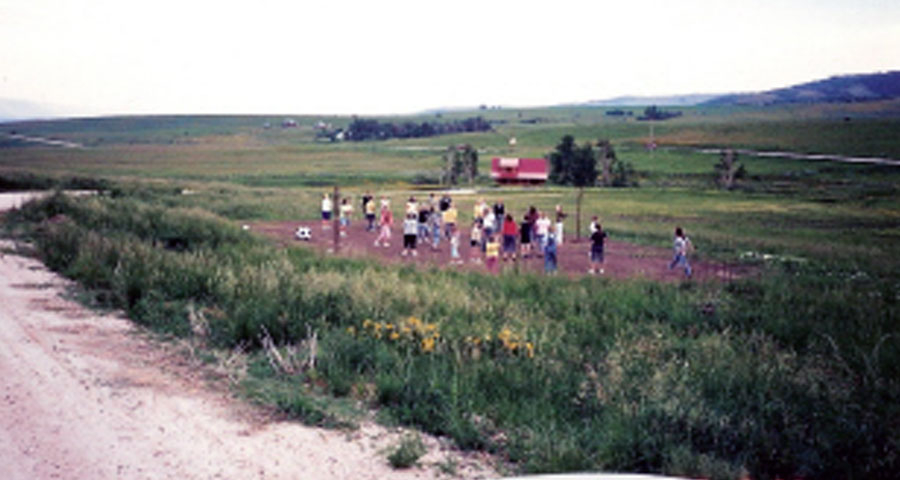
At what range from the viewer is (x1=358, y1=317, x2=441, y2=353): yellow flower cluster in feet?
31.4

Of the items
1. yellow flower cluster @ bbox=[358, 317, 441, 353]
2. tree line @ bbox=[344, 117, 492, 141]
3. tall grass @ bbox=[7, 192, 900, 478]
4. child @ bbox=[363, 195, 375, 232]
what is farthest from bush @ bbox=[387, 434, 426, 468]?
tree line @ bbox=[344, 117, 492, 141]

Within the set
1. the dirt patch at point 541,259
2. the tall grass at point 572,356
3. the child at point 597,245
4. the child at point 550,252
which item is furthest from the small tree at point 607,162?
the tall grass at point 572,356

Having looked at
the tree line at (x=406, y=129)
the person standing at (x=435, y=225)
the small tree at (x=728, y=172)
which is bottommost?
the small tree at (x=728, y=172)

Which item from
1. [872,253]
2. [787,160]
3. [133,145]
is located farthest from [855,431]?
[133,145]

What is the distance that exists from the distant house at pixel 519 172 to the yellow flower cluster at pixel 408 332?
59706mm

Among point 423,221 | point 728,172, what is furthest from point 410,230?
point 728,172

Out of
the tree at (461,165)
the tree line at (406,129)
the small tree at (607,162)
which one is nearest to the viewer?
the small tree at (607,162)

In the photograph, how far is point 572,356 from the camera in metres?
9.42

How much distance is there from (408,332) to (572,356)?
2.36m

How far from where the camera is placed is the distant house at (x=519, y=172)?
69931 millimetres

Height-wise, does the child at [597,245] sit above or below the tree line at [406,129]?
below

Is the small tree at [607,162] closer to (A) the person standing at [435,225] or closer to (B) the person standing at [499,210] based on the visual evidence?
(B) the person standing at [499,210]

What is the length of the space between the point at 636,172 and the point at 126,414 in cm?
7711

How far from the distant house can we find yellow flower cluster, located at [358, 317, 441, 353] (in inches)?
2351
